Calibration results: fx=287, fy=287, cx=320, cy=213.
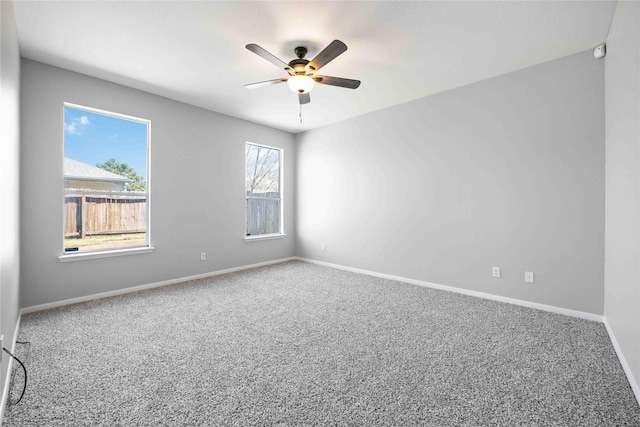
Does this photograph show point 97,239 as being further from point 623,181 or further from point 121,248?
point 623,181

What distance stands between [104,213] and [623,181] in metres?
5.04

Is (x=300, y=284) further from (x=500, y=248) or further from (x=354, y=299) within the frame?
(x=500, y=248)

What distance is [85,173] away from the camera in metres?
3.34

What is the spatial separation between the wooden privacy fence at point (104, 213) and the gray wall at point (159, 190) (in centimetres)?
16

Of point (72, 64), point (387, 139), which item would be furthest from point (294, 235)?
point (72, 64)

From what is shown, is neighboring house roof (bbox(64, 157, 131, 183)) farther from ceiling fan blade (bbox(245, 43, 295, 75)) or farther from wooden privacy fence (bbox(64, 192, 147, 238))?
ceiling fan blade (bbox(245, 43, 295, 75))

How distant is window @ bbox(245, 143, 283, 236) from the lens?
509 cm

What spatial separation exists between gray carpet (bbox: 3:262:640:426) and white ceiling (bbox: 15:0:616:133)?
2.55 meters

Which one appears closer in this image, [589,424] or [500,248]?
[589,424]

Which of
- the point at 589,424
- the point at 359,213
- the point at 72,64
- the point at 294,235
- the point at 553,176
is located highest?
the point at 72,64

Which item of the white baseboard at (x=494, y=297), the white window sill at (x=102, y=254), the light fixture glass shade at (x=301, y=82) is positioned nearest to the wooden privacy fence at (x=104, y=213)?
the white window sill at (x=102, y=254)

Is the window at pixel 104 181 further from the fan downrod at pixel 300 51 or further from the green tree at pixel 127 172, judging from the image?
the fan downrod at pixel 300 51

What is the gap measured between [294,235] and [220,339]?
136 inches

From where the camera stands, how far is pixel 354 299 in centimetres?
336
